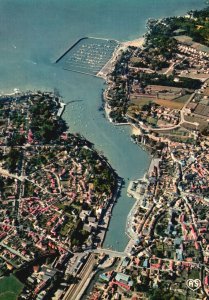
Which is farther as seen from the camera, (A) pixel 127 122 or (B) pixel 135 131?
(A) pixel 127 122

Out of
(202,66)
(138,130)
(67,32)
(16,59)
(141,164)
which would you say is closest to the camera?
(141,164)

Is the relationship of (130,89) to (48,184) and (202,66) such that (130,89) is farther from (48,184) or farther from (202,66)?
(48,184)

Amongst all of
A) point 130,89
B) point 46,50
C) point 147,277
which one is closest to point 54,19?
point 46,50

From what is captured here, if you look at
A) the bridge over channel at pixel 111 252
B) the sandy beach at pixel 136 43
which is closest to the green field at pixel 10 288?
the bridge over channel at pixel 111 252

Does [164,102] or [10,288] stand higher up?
[164,102]

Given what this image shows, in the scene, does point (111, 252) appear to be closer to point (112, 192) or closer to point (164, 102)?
point (112, 192)

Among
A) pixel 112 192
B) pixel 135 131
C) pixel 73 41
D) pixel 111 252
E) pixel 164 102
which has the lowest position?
pixel 111 252

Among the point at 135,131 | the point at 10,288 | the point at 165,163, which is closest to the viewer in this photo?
the point at 10,288

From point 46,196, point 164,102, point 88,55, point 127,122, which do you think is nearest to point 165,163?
point 127,122
